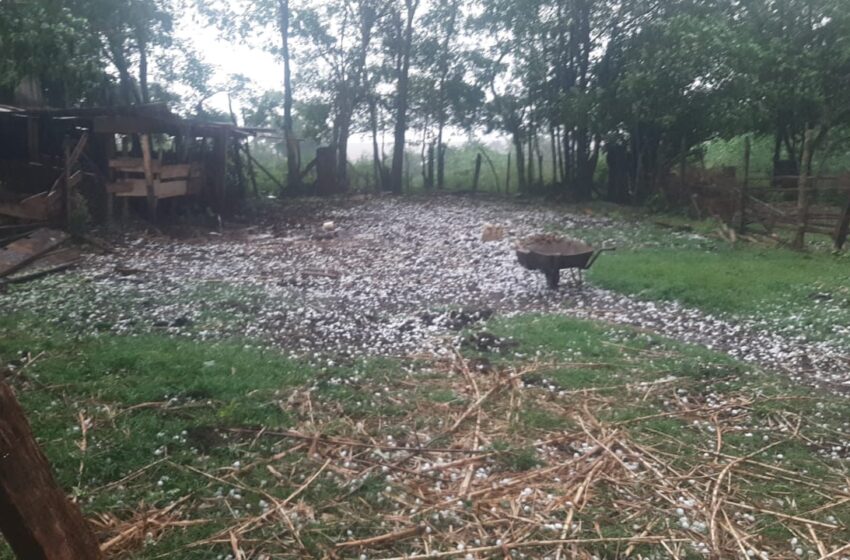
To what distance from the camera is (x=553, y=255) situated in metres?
9.43

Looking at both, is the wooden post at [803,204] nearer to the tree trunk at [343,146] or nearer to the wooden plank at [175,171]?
the wooden plank at [175,171]

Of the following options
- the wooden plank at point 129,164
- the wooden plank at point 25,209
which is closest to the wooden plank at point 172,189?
the wooden plank at point 129,164

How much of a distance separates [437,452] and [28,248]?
31.4ft

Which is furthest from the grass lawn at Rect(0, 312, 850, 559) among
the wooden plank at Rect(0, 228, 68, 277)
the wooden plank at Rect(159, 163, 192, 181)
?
the wooden plank at Rect(159, 163, 192, 181)

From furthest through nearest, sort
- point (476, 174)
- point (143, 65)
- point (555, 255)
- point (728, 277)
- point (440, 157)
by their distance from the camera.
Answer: point (440, 157), point (476, 174), point (143, 65), point (728, 277), point (555, 255)

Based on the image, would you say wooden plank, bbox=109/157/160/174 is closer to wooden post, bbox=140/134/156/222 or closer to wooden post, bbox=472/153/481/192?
wooden post, bbox=140/134/156/222

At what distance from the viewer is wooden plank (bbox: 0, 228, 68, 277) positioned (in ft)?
34.0

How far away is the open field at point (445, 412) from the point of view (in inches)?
151

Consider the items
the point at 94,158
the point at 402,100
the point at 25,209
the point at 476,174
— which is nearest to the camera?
the point at 25,209

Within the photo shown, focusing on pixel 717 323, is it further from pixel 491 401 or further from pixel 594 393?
pixel 491 401

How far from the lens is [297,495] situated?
412cm

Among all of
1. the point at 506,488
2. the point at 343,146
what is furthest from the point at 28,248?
the point at 343,146

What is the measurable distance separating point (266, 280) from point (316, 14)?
1991 cm

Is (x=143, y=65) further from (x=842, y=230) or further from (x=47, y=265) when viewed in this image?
(x=842, y=230)
